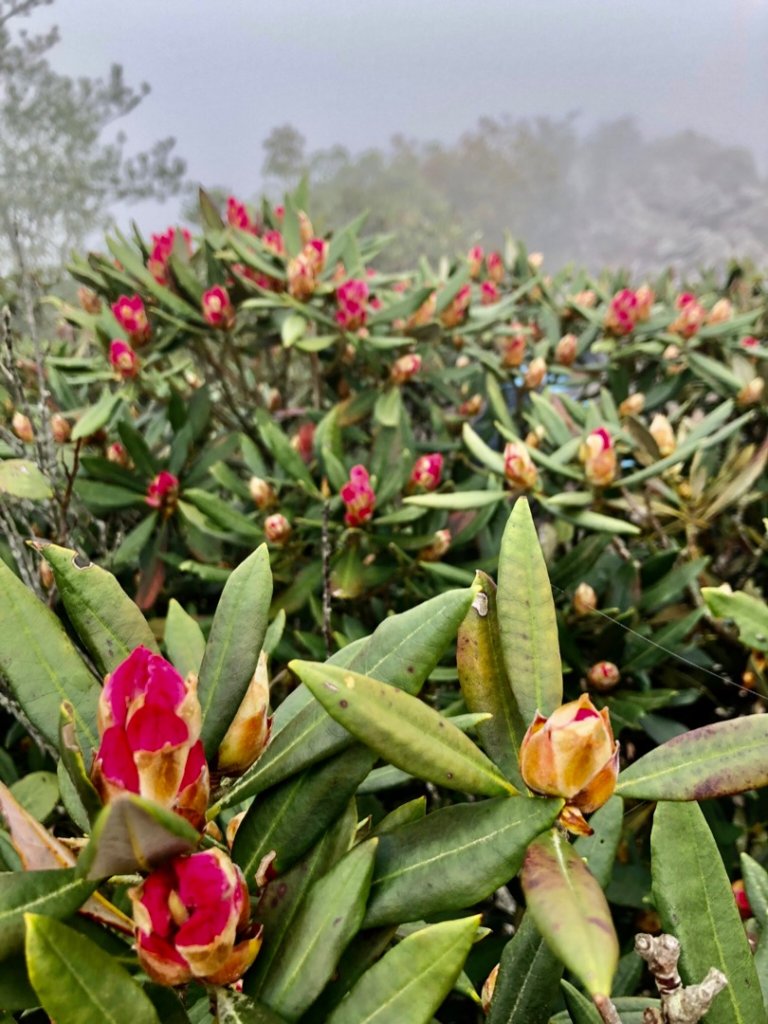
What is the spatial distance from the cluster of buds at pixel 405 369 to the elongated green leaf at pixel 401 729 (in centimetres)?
122

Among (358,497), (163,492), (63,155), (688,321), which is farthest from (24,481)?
(63,155)

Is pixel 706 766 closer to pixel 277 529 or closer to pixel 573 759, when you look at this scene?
pixel 573 759

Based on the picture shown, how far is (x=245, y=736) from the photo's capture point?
51 centimetres

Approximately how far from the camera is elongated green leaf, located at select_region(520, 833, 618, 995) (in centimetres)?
34

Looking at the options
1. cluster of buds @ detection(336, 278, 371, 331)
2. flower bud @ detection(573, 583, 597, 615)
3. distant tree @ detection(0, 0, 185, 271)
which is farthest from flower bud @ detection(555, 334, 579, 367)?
distant tree @ detection(0, 0, 185, 271)

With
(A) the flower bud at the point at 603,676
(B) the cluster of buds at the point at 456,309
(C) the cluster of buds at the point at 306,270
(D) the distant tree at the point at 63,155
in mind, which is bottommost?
(A) the flower bud at the point at 603,676

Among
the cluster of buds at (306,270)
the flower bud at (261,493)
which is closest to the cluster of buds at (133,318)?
the cluster of buds at (306,270)

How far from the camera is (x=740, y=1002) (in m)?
0.47

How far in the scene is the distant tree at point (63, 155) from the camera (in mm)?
5863

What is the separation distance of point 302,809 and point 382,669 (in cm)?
10

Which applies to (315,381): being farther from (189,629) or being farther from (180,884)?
(180,884)

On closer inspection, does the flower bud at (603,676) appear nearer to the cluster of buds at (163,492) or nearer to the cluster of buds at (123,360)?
the cluster of buds at (163,492)

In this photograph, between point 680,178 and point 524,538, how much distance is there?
13903 mm

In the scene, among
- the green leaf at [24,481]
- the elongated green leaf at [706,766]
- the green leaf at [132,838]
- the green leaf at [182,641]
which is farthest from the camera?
the green leaf at [24,481]
